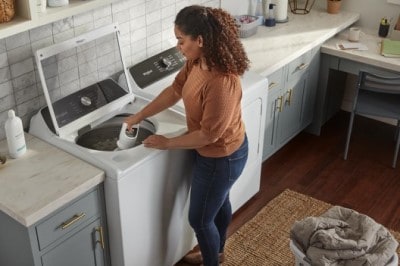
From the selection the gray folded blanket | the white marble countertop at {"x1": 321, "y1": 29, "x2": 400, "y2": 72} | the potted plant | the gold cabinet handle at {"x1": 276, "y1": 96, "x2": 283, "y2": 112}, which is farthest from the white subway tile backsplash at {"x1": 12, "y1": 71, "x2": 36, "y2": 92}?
the potted plant

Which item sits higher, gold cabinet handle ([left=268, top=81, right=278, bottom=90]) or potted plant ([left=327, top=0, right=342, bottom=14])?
potted plant ([left=327, top=0, right=342, bottom=14])

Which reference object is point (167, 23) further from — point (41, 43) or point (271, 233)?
point (271, 233)

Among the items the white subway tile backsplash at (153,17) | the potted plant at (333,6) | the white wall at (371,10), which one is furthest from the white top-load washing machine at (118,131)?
the white wall at (371,10)

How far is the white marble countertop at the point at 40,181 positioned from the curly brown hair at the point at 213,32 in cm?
65

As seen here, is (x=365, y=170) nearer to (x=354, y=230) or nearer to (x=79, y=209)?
(x=354, y=230)

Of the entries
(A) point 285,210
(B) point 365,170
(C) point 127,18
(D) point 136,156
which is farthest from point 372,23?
(D) point 136,156

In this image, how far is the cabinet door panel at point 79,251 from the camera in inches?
89.0

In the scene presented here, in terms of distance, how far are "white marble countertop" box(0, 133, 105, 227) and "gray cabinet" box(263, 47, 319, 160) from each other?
148cm

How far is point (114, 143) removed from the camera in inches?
105

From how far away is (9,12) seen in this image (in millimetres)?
2068

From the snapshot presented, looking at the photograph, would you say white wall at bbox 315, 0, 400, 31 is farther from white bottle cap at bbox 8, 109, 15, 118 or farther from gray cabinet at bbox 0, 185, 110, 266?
white bottle cap at bbox 8, 109, 15, 118

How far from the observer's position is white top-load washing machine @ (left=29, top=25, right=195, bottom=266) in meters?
2.38

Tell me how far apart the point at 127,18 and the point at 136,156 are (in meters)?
0.87

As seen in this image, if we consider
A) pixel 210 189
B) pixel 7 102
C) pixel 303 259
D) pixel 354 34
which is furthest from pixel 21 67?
pixel 354 34
